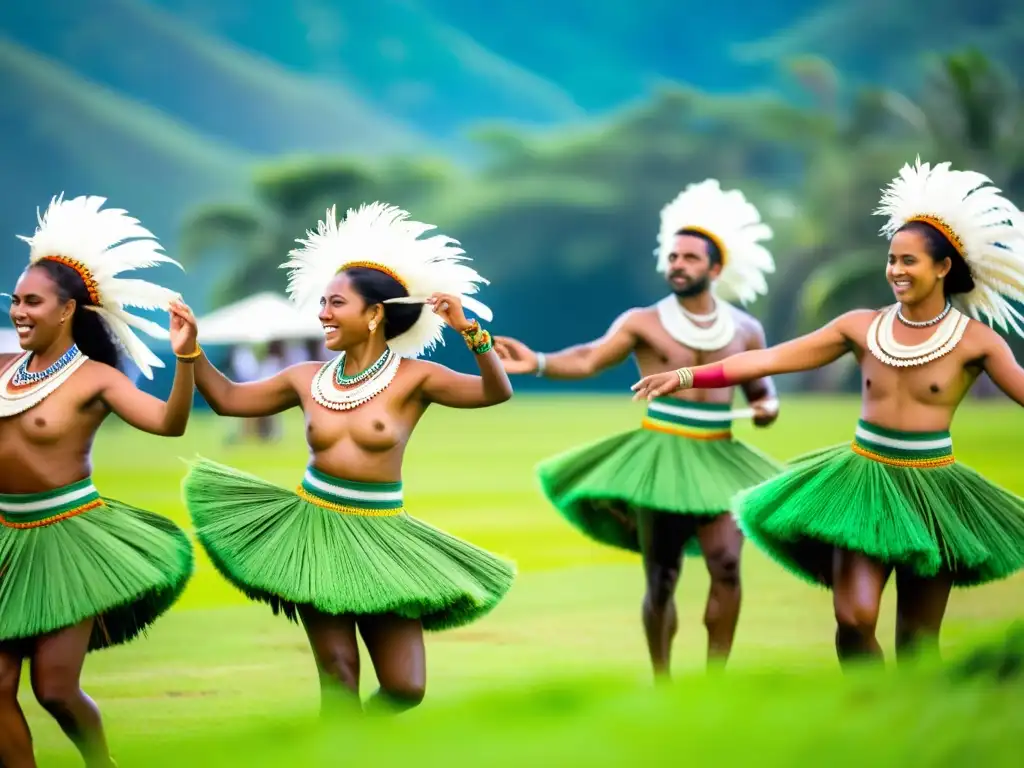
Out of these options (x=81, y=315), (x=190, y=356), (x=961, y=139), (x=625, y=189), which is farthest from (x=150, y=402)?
(x=625, y=189)

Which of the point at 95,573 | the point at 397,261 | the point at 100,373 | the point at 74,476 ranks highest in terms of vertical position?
the point at 397,261

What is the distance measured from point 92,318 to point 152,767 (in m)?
2.55

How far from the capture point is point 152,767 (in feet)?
7.98

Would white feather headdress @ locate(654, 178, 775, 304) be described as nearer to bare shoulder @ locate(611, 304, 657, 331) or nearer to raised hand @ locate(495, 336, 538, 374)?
bare shoulder @ locate(611, 304, 657, 331)

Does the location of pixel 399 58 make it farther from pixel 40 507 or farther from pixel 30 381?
pixel 40 507

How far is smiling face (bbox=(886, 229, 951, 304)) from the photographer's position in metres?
5.00

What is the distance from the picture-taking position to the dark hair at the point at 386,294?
15.8 ft

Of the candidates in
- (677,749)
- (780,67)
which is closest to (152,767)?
(677,749)

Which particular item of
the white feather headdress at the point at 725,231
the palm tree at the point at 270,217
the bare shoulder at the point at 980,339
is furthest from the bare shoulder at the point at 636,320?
the palm tree at the point at 270,217

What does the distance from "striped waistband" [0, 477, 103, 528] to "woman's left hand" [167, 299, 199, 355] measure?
53 cm

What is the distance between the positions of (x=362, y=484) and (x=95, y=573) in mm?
834

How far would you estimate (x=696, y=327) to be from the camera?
253 inches

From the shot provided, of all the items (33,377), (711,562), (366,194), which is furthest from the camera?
(366,194)

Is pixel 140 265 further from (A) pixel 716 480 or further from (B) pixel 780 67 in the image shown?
(B) pixel 780 67
